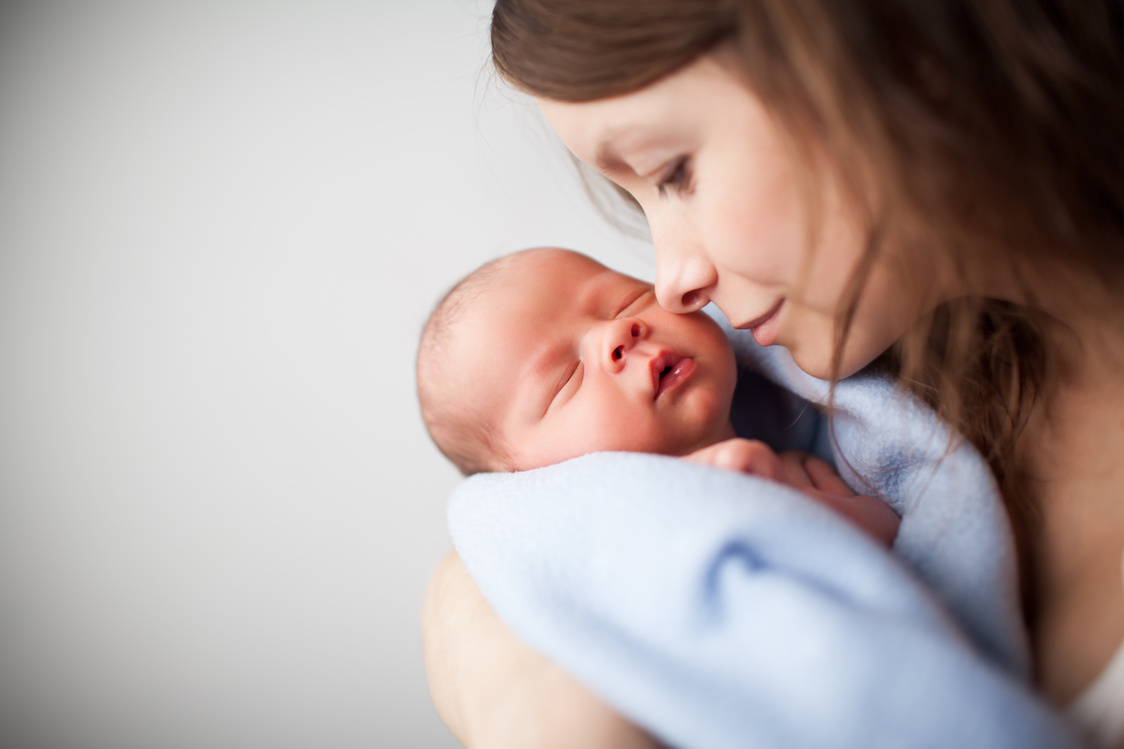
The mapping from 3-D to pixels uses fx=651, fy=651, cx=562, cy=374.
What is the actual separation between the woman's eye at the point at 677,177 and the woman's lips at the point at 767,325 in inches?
7.0

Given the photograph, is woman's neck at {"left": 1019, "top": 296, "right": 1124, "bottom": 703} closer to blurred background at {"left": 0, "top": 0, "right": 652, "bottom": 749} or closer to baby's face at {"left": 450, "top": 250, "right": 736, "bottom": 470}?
baby's face at {"left": 450, "top": 250, "right": 736, "bottom": 470}

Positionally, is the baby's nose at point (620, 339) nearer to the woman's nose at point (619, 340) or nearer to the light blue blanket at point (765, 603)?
the woman's nose at point (619, 340)

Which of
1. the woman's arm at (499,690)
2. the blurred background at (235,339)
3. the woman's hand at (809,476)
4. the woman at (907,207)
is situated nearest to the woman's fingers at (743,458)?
the woman's hand at (809,476)

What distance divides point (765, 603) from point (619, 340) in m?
0.45

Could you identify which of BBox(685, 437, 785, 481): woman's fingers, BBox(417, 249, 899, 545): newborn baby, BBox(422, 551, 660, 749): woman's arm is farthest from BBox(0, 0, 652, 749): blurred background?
BBox(685, 437, 785, 481): woman's fingers

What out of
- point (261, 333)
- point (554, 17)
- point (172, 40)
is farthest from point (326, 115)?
point (554, 17)

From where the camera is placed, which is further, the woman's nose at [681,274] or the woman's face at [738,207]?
the woman's nose at [681,274]

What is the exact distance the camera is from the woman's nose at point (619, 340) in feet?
3.00

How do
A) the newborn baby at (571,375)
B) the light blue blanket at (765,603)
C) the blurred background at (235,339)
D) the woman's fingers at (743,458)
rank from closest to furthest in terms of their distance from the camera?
the light blue blanket at (765,603)
the woman's fingers at (743,458)
the newborn baby at (571,375)
the blurred background at (235,339)

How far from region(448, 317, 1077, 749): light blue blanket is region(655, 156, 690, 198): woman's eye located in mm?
299

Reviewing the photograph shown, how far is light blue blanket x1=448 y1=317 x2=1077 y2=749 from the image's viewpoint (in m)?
0.51

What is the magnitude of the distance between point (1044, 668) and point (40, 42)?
1.85 meters

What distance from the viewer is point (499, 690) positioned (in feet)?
2.33

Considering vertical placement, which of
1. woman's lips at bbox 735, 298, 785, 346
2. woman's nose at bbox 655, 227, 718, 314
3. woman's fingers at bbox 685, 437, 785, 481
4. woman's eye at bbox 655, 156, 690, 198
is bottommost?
woman's fingers at bbox 685, 437, 785, 481
